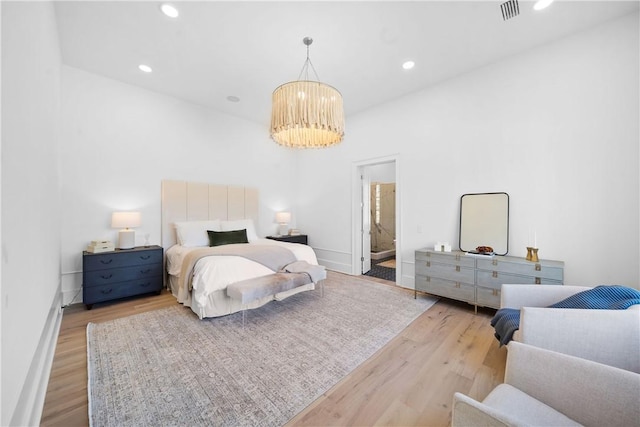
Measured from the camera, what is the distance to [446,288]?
3141 millimetres

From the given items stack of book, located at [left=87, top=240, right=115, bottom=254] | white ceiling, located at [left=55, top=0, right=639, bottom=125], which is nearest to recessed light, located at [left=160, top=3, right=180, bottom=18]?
white ceiling, located at [left=55, top=0, right=639, bottom=125]

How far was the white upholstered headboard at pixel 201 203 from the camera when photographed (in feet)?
13.0

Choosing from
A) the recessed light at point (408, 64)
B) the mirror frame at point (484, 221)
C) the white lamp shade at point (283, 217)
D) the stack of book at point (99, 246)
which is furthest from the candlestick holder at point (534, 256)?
the stack of book at point (99, 246)

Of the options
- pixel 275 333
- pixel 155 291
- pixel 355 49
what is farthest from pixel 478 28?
pixel 155 291

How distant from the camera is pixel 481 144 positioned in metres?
3.27

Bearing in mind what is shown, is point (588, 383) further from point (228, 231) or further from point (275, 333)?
point (228, 231)

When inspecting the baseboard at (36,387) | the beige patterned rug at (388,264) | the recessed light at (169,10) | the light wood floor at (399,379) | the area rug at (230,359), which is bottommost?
the light wood floor at (399,379)

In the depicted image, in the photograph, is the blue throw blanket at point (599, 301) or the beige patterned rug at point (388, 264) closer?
the blue throw blanket at point (599, 301)

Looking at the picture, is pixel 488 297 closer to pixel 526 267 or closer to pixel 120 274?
pixel 526 267

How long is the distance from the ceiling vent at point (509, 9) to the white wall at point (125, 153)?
420 centimetres

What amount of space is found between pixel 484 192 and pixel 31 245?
4276 millimetres

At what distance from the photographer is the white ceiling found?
2279mm

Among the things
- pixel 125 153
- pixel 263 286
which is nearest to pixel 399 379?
pixel 263 286

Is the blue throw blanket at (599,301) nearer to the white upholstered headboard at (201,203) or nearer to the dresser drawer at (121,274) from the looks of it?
the dresser drawer at (121,274)
